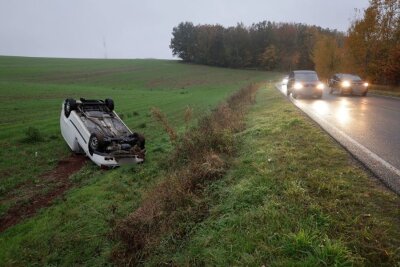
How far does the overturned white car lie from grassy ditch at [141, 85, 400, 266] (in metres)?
4.26

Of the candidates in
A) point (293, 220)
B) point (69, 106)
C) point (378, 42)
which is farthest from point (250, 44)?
point (293, 220)

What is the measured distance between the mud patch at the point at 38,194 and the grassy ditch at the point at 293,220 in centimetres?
346

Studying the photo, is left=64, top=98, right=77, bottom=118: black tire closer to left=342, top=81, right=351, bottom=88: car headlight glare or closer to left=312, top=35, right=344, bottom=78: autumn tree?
left=342, top=81, right=351, bottom=88: car headlight glare

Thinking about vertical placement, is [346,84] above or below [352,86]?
above

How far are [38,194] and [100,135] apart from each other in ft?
8.57

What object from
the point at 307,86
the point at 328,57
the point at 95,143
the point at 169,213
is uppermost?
the point at 328,57

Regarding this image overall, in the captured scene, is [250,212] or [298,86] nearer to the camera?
[250,212]

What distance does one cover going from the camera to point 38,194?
281 inches

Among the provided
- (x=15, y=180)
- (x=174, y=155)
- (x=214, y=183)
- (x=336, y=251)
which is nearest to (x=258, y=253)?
(x=336, y=251)

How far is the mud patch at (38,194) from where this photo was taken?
6.16 m

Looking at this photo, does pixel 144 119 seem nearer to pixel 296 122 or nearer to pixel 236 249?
pixel 296 122

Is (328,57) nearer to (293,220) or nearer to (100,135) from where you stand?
(100,135)

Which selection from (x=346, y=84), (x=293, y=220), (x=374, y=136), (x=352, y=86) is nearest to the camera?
(x=293, y=220)

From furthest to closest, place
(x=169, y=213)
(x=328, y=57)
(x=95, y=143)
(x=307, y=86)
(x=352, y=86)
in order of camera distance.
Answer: (x=328, y=57)
(x=352, y=86)
(x=307, y=86)
(x=95, y=143)
(x=169, y=213)
